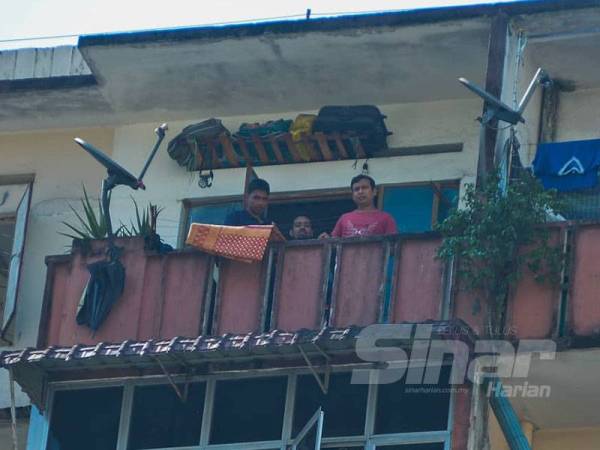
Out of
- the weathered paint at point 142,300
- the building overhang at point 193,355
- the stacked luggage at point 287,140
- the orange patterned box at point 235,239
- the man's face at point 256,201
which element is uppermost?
the stacked luggage at point 287,140

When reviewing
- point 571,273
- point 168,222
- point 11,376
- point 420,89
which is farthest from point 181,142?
point 571,273

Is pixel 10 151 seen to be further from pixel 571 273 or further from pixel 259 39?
pixel 571 273

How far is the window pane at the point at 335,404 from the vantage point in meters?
17.7

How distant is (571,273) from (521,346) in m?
0.75

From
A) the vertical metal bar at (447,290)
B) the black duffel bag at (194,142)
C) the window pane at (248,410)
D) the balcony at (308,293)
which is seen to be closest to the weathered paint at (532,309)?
the balcony at (308,293)

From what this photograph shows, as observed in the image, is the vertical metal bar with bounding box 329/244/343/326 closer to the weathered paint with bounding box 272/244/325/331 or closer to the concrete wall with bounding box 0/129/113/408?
the weathered paint with bounding box 272/244/325/331

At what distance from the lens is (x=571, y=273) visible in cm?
1784

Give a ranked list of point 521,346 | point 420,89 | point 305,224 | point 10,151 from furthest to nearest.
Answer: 1. point 10,151
2. point 420,89
3. point 305,224
4. point 521,346

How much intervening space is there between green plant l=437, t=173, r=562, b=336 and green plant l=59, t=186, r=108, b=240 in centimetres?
337

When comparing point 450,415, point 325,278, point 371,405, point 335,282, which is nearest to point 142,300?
point 325,278

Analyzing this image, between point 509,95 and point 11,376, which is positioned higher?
point 509,95

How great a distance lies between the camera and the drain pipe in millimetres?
17875

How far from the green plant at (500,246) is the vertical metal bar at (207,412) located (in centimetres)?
227

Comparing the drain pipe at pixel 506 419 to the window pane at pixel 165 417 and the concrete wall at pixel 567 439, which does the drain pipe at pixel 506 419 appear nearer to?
the concrete wall at pixel 567 439
